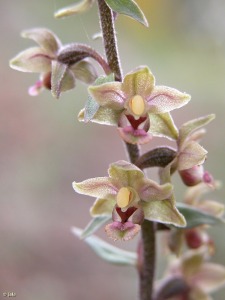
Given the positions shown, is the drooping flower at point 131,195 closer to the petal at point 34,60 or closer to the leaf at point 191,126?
the leaf at point 191,126

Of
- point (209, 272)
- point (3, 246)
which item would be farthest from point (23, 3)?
point (209, 272)

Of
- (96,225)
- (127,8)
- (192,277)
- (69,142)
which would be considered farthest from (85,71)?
(69,142)

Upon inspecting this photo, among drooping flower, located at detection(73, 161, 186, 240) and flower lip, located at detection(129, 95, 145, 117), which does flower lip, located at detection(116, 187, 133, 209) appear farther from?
flower lip, located at detection(129, 95, 145, 117)

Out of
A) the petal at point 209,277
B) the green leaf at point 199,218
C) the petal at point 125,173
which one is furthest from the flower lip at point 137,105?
the petal at point 209,277

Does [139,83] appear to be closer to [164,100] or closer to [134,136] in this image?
[164,100]

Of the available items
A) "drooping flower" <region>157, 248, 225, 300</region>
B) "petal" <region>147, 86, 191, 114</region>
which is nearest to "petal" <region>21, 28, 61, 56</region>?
"petal" <region>147, 86, 191, 114</region>
